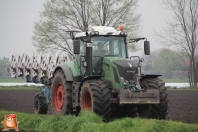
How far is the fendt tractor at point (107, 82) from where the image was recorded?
501 inches

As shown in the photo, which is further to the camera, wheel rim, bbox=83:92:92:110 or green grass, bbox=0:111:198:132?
wheel rim, bbox=83:92:92:110

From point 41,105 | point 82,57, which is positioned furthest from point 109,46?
point 41,105

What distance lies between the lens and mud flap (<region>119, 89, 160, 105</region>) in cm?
1267

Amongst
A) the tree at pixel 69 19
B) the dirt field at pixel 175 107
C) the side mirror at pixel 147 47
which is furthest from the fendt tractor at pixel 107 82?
the tree at pixel 69 19

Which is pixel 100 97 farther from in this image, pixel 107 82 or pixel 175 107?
pixel 175 107

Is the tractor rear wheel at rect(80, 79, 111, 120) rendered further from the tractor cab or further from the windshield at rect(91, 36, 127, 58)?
the windshield at rect(91, 36, 127, 58)

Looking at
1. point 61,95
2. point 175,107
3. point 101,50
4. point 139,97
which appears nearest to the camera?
point 139,97

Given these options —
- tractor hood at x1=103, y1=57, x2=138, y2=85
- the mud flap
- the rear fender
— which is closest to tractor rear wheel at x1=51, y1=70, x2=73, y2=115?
the rear fender

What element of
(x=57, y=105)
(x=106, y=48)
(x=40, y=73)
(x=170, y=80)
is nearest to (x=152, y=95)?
(x=106, y=48)

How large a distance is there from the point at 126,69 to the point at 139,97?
97 centimetres

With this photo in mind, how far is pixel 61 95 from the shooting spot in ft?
50.2

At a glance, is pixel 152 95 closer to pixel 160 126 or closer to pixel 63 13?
pixel 160 126

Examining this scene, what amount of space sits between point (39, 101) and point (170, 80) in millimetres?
60442

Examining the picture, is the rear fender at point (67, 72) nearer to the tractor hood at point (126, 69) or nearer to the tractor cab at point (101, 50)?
the tractor cab at point (101, 50)
